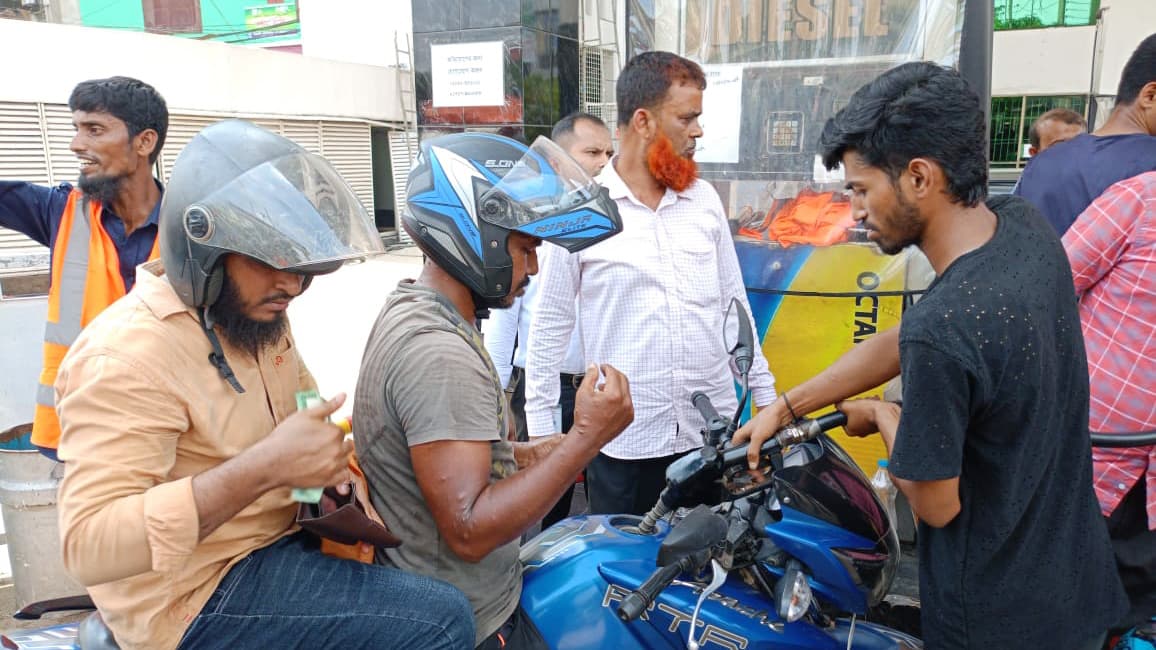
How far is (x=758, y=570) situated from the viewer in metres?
1.76

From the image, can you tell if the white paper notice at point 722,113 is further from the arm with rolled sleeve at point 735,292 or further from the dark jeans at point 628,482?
the dark jeans at point 628,482

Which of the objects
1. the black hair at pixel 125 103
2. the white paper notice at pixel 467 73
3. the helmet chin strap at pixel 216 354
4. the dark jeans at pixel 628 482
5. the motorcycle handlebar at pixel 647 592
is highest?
the white paper notice at pixel 467 73

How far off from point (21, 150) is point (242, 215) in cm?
1105

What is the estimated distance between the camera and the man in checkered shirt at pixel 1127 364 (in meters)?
2.15

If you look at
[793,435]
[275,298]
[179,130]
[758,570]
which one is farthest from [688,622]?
[179,130]

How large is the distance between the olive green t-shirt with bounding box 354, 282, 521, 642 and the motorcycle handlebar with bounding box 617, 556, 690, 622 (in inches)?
13.0

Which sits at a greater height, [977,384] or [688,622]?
[977,384]

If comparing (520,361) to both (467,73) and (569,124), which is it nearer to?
(569,124)

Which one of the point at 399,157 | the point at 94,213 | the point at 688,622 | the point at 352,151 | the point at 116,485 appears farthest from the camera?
the point at 399,157

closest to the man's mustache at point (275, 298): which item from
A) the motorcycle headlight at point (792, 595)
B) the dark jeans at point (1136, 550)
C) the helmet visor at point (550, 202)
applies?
the helmet visor at point (550, 202)

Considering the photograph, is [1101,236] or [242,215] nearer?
[242,215]

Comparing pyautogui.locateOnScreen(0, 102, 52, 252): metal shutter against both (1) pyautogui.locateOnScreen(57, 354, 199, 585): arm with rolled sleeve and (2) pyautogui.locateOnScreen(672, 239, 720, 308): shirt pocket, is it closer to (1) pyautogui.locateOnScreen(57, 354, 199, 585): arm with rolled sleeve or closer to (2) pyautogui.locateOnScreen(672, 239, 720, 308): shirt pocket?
(2) pyautogui.locateOnScreen(672, 239, 720, 308): shirt pocket

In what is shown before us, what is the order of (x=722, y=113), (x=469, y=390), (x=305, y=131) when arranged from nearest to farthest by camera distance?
(x=469, y=390) < (x=722, y=113) < (x=305, y=131)

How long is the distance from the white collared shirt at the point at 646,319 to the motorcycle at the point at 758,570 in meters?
0.82
